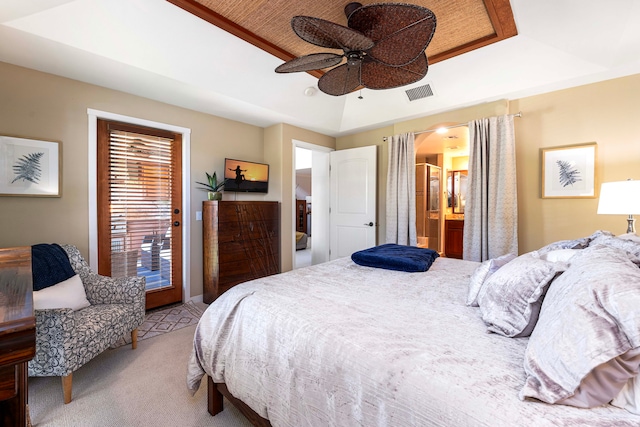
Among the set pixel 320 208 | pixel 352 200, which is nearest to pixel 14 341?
pixel 352 200

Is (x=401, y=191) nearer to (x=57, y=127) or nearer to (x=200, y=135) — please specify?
(x=200, y=135)

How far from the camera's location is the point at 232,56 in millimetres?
2725

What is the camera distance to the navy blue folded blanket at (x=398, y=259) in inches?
80.9

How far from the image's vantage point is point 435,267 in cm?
221

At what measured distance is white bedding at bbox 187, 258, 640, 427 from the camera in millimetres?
741

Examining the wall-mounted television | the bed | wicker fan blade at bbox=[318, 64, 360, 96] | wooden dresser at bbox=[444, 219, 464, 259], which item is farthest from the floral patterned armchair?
wooden dresser at bbox=[444, 219, 464, 259]

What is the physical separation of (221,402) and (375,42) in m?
2.34

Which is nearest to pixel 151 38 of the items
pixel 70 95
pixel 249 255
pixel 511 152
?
pixel 70 95

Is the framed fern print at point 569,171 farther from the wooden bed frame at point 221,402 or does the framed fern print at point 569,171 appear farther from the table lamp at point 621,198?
the wooden bed frame at point 221,402

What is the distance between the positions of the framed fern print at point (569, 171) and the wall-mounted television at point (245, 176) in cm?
344

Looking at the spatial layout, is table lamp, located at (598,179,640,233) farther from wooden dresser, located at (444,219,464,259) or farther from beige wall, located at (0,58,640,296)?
wooden dresser, located at (444,219,464,259)

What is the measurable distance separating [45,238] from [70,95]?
4.47 feet

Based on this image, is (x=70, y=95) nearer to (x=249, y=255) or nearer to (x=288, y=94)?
(x=288, y=94)

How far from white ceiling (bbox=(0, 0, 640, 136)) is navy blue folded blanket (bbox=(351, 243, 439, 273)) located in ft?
6.76
